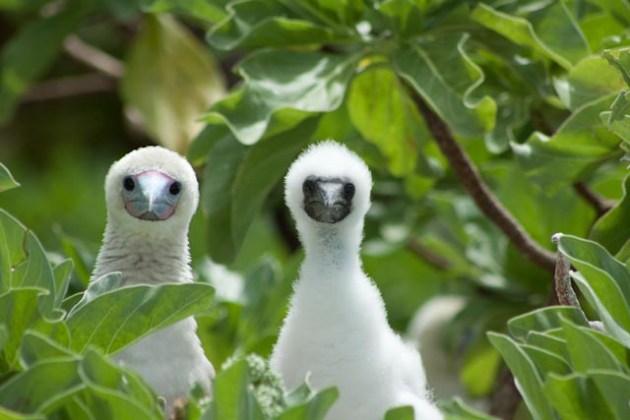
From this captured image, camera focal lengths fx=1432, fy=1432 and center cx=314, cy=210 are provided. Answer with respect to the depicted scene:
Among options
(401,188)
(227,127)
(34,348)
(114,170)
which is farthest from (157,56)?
(34,348)

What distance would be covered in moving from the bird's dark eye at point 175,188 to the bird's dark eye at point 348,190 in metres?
0.26

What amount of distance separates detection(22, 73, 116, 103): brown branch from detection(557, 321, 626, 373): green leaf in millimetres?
2668

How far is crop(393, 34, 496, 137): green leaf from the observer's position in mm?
2428

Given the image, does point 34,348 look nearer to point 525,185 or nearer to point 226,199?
point 226,199

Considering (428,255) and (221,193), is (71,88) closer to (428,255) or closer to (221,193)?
(428,255)

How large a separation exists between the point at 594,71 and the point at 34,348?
1089 mm

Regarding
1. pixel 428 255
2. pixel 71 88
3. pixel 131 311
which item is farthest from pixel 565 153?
pixel 71 88

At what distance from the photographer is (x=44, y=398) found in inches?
64.4

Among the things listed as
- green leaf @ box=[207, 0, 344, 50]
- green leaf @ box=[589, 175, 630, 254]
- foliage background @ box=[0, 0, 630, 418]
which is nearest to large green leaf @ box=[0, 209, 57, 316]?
foliage background @ box=[0, 0, 630, 418]

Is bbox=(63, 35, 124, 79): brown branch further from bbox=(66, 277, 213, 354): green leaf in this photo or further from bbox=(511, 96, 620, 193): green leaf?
bbox=(66, 277, 213, 354): green leaf

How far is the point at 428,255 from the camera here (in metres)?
3.73

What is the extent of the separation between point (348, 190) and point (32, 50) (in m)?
1.50

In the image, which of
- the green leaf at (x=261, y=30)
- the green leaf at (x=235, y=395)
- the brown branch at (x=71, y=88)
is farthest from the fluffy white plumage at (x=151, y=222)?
the brown branch at (x=71, y=88)

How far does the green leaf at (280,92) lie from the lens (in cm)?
242
